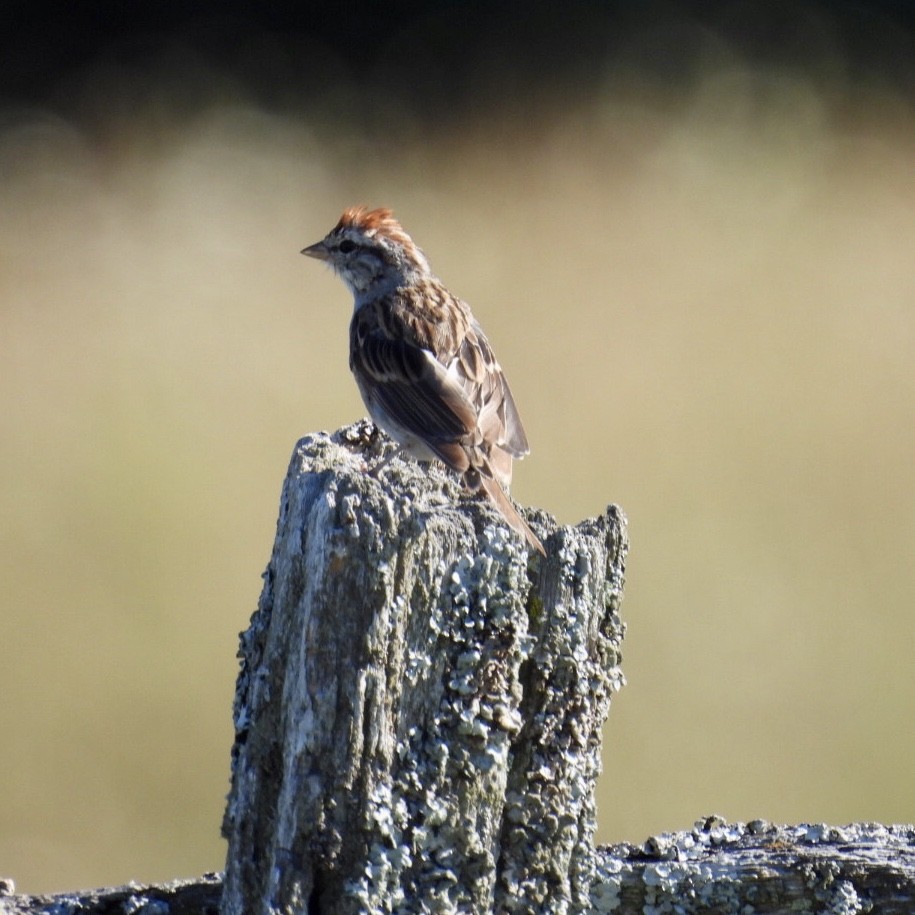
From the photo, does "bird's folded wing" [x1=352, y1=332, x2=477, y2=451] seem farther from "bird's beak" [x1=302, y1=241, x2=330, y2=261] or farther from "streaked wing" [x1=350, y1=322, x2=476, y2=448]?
"bird's beak" [x1=302, y1=241, x2=330, y2=261]

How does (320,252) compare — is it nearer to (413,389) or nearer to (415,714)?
(413,389)

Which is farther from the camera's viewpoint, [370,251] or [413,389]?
[370,251]

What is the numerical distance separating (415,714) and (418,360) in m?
2.21

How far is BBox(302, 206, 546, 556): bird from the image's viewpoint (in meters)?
3.58

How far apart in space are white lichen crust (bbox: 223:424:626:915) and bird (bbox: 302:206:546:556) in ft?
2.28

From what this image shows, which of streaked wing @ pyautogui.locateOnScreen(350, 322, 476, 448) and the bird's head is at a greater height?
the bird's head

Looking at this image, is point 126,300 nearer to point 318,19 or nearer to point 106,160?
point 106,160

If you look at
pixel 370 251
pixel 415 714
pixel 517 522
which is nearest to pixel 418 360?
pixel 370 251

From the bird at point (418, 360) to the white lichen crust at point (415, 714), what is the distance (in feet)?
2.28

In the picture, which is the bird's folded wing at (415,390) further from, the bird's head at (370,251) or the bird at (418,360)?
the bird's head at (370,251)

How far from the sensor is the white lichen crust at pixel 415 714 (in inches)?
73.5

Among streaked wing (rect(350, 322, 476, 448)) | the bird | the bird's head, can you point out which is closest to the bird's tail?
the bird

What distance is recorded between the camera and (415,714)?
1.91 metres

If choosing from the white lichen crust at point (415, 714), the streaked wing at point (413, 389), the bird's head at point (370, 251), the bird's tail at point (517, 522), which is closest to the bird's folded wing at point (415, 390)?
the streaked wing at point (413, 389)
